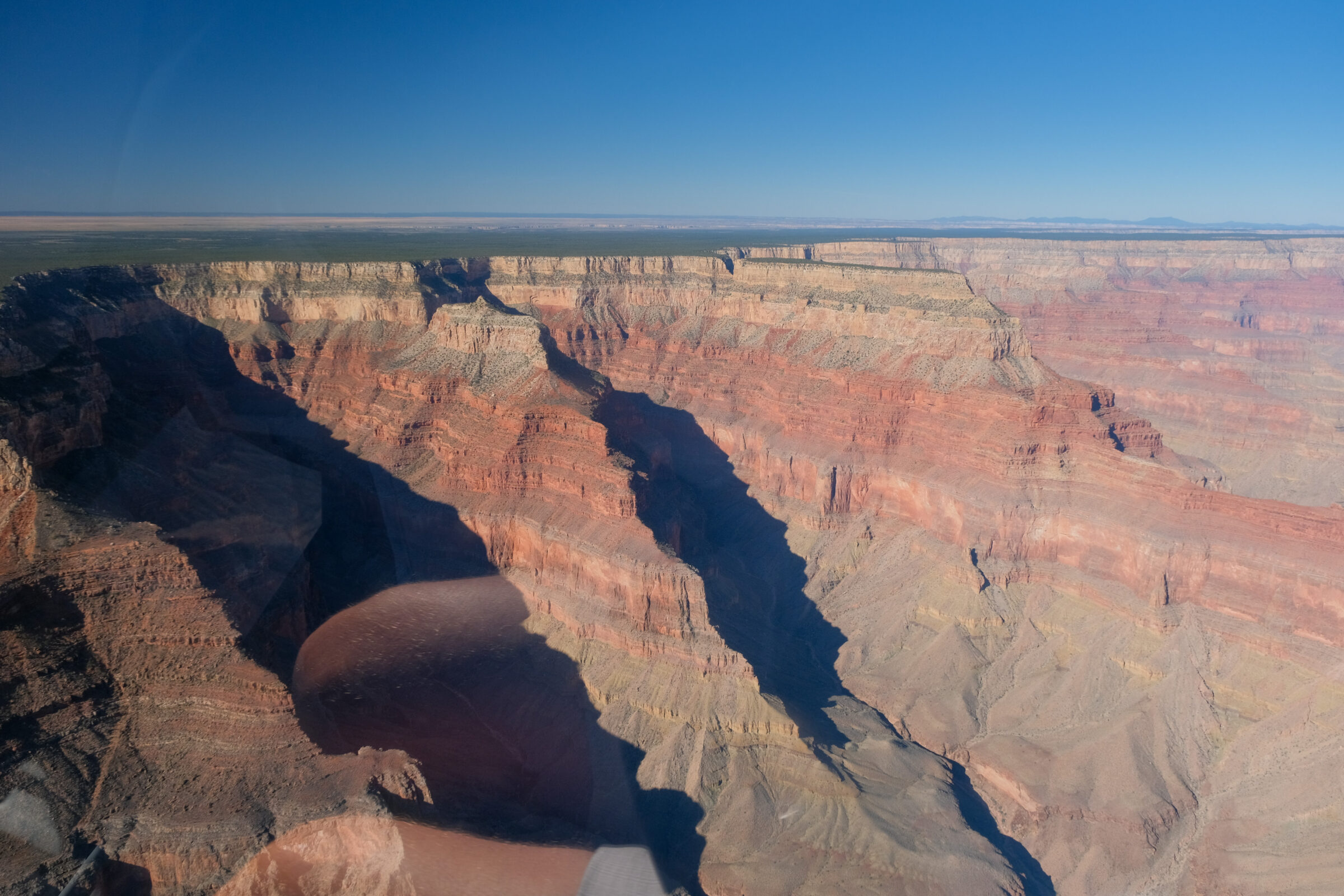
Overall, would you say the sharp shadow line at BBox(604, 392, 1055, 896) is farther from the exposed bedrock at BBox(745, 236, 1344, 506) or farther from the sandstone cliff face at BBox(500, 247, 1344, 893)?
the exposed bedrock at BBox(745, 236, 1344, 506)

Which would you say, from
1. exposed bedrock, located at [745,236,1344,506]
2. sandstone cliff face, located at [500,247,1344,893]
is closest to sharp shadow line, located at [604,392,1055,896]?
sandstone cliff face, located at [500,247,1344,893]

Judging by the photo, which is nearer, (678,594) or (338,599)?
(678,594)

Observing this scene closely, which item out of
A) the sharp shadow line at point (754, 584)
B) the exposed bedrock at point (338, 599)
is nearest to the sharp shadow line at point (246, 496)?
the exposed bedrock at point (338, 599)

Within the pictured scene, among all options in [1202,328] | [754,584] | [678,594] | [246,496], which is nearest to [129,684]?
[246,496]

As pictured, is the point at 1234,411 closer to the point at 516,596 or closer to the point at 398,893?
the point at 516,596

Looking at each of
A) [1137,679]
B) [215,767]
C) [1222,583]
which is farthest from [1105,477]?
[215,767]

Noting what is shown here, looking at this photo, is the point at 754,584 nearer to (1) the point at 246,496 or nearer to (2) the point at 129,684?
(1) the point at 246,496
